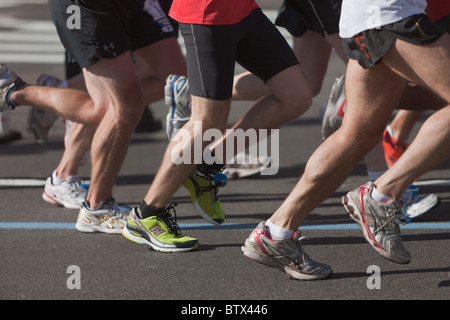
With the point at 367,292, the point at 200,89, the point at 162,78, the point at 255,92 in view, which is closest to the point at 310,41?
the point at 255,92

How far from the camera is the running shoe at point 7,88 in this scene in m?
5.91

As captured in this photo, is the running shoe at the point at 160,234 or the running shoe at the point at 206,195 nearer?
the running shoe at the point at 160,234

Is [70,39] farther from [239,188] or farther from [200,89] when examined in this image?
[239,188]

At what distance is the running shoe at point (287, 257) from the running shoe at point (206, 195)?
89 cm

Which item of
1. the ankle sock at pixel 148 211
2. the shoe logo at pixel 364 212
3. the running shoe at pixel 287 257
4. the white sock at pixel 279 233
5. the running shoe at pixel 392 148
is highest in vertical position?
the shoe logo at pixel 364 212

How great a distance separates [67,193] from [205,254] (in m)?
1.54

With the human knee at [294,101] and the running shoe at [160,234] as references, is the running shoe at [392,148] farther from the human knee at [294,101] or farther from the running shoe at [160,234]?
the running shoe at [160,234]

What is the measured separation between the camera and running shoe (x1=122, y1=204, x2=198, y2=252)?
5.04 meters

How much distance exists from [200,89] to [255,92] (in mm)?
1558

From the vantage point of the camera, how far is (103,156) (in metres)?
5.36

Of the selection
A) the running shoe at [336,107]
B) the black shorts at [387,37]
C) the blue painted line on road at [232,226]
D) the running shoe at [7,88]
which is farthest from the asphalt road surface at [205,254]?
the black shorts at [387,37]

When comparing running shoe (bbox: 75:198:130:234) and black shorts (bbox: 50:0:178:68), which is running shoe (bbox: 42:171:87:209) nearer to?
running shoe (bbox: 75:198:130:234)

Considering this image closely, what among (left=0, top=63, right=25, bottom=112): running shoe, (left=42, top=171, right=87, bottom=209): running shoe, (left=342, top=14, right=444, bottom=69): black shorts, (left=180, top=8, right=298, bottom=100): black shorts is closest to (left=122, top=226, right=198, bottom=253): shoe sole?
(left=180, top=8, right=298, bottom=100): black shorts

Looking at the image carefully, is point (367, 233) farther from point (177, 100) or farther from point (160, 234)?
point (177, 100)
